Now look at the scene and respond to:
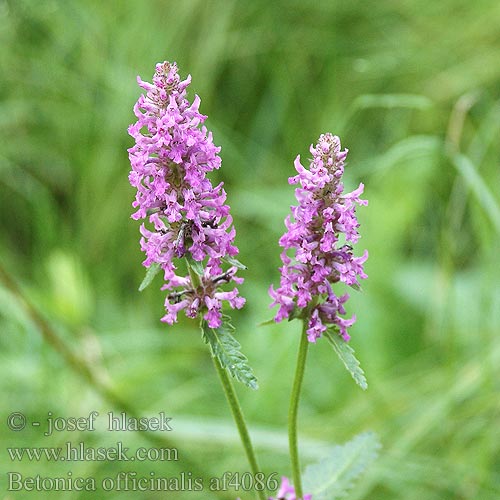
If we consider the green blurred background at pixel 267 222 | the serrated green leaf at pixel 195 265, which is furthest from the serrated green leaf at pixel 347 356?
the green blurred background at pixel 267 222

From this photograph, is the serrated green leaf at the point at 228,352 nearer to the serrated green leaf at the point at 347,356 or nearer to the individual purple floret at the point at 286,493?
the serrated green leaf at the point at 347,356

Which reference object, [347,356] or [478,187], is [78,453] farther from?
[347,356]

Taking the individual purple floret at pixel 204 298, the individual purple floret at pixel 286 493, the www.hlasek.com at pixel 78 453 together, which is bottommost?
the individual purple floret at pixel 286 493

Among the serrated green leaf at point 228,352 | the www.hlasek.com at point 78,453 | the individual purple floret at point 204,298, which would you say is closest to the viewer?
the serrated green leaf at point 228,352

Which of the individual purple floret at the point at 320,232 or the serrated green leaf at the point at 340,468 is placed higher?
the individual purple floret at the point at 320,232

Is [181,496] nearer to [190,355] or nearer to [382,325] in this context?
[190,355]

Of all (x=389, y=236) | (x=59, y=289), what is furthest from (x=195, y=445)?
(x=389, y=236)
